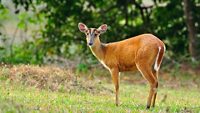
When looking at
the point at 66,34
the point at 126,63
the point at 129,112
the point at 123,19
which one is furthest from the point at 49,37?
the point at 129,112

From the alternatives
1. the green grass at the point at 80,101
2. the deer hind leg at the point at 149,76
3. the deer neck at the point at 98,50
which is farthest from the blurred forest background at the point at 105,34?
the deer hind leg at the point at 149,76

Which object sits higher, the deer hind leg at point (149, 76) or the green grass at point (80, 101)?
the deer hind leg at point (149, 76)

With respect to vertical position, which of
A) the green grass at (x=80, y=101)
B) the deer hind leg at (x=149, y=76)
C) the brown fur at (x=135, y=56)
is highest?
the brown fur at (x=135, y=56)

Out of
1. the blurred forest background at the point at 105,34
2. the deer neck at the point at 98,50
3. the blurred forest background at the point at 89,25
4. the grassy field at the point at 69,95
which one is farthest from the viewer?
the blurred forest background at the point at 89,25

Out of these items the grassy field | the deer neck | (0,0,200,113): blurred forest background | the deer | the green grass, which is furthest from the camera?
(0,0,200,113): blurred forest background

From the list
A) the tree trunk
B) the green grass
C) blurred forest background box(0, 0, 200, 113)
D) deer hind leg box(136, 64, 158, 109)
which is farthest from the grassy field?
the tree trunk

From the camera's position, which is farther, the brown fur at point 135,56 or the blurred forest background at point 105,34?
the blurred forest background at point 105,34

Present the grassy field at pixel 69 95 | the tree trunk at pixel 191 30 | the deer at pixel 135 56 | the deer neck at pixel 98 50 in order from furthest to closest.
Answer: the tree trunk at pixel 191 30 < the deer neck at pixel 98 50 < the deer at pixel 135 56 < the grassy field at pixel 69 95

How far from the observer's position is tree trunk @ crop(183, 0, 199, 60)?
840 inches

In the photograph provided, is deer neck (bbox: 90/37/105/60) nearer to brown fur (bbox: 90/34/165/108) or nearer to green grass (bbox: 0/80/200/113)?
brown fur (bbox: 90/34/165/108)

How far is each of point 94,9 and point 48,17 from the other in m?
1.57

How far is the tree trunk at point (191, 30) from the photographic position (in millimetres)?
21344

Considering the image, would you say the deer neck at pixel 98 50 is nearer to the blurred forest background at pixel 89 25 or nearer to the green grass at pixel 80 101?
the green grass at pixel 80 101

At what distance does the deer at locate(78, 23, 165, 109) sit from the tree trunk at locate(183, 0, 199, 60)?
810 centimetres
